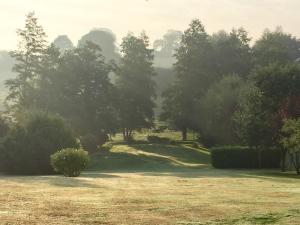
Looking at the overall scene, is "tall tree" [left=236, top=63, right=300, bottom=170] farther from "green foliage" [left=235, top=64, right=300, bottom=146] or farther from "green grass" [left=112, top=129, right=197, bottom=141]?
"green grass" [left=112, top=129, right=197, bottom=141]

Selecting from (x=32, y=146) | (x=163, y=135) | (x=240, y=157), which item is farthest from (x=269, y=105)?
(x=163, y=135)

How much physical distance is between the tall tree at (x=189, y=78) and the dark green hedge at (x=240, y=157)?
25.5 metres

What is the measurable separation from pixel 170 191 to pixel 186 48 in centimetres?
6306

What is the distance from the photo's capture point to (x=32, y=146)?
46594 millimetres

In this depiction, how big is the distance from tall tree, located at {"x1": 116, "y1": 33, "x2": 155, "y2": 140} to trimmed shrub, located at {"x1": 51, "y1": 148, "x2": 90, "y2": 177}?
4190cm

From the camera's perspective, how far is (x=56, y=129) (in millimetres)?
48844

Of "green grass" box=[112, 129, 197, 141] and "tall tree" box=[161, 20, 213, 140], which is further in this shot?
"green grass" box=[112, 129, 197, 141]

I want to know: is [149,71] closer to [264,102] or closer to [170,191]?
[264,102]

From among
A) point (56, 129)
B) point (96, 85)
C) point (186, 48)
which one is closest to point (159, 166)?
point (56, 129)

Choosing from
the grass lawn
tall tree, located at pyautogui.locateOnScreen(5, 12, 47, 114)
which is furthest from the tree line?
the grass lawn

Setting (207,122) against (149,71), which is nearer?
(207,122)

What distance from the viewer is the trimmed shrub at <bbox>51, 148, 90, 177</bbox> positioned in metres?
37.5

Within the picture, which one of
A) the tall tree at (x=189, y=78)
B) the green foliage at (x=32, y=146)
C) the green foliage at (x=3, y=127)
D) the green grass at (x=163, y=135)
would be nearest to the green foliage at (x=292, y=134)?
the green foliage at (x=32, y=146)

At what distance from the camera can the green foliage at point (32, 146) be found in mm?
46188
